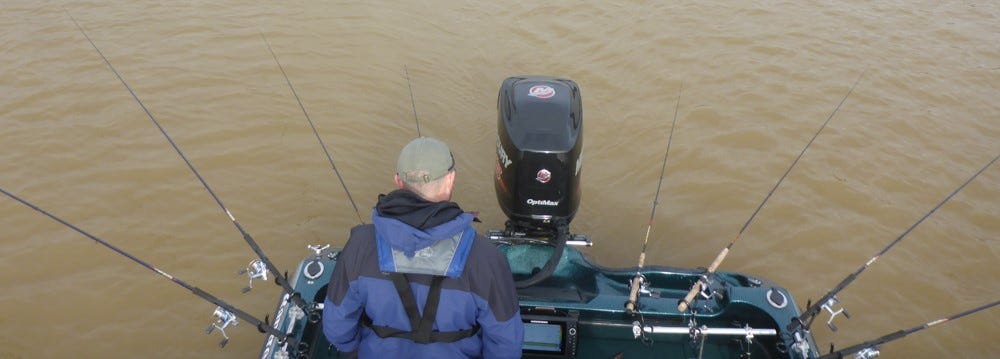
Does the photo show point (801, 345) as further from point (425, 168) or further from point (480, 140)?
point (480, 140)

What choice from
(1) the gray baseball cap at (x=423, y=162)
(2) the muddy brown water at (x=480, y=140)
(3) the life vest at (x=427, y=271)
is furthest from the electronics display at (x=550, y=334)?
(2) the muddy brown water at (x=480, y=140)

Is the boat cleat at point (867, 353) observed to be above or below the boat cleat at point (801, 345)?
above

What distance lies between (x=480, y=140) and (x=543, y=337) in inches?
115

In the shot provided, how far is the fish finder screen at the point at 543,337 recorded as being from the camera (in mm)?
2936

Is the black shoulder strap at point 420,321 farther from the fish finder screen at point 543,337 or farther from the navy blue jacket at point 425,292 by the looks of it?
the fish finder screen at point 543,337

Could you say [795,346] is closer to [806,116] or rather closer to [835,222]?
[835,222]

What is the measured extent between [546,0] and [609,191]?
12.3ft

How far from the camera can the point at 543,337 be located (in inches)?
116

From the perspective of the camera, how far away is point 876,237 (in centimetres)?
475

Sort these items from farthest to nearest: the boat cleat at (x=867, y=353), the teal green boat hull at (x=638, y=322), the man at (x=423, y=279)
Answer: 1. the teal green boat hull at (x=638, y=322)
2. the boat cleat at (x=867, y=353)
3. the man at (x=423, y=279)

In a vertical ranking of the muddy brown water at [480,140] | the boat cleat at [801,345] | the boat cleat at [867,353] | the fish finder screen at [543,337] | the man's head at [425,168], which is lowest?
the muddy brown water at [480,140]

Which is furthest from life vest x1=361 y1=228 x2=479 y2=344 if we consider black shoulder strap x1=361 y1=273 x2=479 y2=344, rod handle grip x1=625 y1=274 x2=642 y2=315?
rod handle grip x1=625 y1=274 x2=642 y2=315

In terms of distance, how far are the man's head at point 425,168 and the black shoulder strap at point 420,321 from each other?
0.93 ft

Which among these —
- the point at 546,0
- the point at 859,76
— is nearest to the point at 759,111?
the point at 859,76
